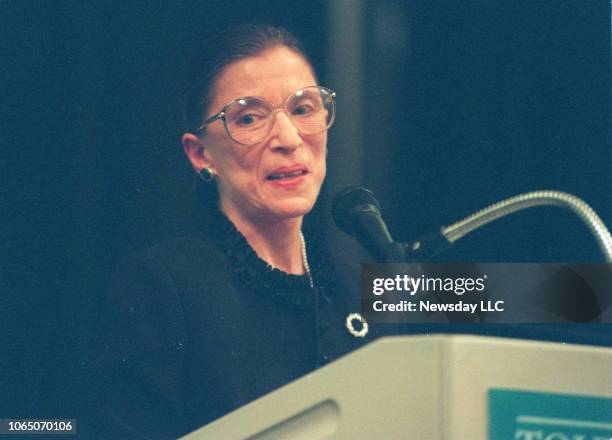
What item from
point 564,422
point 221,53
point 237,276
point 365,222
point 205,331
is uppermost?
point 221,53

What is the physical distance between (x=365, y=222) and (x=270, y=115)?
29cm

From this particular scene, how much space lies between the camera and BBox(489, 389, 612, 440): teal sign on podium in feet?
3.35

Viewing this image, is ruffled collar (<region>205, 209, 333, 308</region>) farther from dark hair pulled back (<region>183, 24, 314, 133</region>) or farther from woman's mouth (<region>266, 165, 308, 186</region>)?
dark hair pulled back (<region>183, 24, 314, 133</region>)

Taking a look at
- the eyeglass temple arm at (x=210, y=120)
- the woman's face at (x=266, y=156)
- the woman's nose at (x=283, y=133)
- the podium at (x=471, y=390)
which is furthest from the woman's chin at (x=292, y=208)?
the podium at (x=471, y=390)

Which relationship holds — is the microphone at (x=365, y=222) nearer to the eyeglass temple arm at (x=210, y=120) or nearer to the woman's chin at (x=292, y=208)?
the woman's chin at (x=292, y=208)

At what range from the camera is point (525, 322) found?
5.92 ft

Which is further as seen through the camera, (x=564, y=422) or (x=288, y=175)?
(x=288, y=175)

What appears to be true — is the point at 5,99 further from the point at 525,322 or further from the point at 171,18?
the point at 525,322

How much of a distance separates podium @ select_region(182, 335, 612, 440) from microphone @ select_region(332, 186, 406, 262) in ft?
2.52

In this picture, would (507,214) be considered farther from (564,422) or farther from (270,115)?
(564,422)

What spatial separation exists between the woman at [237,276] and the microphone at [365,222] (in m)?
0.07

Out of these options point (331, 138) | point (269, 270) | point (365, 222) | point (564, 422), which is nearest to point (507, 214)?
point (365, 222)

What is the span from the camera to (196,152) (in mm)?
1894

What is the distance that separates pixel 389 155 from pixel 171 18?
0.53 m
